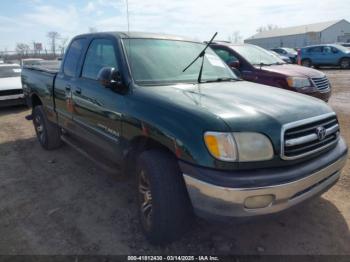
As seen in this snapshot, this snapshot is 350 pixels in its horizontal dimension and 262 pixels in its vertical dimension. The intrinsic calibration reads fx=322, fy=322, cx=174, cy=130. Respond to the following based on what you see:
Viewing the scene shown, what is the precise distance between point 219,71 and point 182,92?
112 centimetres

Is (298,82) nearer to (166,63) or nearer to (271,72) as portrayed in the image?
(271,72)

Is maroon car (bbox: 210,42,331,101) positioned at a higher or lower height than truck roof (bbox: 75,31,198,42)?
lower

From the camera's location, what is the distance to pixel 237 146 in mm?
2322

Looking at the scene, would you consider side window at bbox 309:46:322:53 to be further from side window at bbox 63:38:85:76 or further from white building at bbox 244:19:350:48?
white building at bbox 244:19:350:48

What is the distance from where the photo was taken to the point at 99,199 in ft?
12.5

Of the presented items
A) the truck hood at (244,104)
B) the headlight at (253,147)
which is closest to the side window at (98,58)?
the truck hood at (244,104)

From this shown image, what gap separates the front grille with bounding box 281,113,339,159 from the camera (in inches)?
96.6

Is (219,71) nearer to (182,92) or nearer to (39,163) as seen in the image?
(182,92)

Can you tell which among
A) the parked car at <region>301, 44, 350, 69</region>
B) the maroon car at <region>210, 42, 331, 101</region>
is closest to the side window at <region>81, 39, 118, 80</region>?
the maroon car at <region>210, 42, 331, 101</region>

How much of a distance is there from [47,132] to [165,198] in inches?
142

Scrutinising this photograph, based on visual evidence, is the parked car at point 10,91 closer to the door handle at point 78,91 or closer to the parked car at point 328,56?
the door handle at point 78,91

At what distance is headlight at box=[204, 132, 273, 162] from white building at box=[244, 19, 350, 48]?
195 ft

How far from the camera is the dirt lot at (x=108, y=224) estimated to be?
288 cm

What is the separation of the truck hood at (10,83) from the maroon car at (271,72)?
5.91 metres
